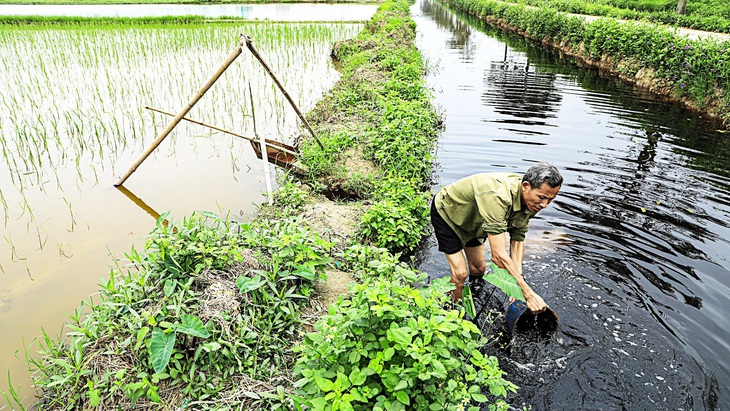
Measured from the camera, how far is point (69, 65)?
10898 mm

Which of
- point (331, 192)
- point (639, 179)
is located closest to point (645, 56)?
point (639, 179)

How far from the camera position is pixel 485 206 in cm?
291

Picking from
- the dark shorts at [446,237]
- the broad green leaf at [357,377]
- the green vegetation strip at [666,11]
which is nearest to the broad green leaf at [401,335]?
the broad green leaf at [357,377]

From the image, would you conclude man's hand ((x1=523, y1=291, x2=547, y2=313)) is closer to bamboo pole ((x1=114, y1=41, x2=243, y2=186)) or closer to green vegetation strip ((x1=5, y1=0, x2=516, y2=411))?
green vegetation strip ((x1=5, y1=0, x2=516, y2=411))

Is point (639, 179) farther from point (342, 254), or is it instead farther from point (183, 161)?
point (183, 161)

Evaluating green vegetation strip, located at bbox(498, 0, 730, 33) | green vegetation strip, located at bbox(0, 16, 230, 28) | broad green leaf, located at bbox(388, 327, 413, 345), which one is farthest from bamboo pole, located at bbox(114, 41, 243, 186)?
green vegetation strip, located at bbox(0, 16, 230, 28)

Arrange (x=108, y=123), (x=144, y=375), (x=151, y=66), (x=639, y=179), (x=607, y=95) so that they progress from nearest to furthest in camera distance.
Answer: (x=144, y=375), (x=639, y=179), (x=108, y=123), (x=607, y=95), (x=151, y=66)

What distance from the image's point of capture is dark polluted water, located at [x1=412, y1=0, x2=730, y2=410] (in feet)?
9.98

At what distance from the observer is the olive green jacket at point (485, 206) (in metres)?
2.87

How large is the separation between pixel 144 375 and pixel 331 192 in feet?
11.2

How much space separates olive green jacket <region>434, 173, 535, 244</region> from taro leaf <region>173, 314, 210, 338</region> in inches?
72.2

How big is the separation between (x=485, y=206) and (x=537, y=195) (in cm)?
34

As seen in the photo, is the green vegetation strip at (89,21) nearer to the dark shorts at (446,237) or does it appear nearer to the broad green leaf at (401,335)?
the dark shorts at (446,237)

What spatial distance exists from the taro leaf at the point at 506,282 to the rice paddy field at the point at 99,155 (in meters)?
3.07
